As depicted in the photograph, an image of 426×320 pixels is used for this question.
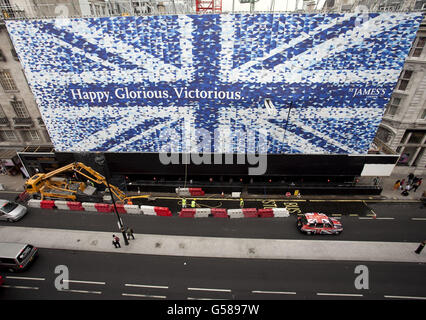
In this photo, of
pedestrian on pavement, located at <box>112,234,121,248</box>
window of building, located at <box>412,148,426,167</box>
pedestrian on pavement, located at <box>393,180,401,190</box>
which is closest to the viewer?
pedestrian on pavement, located at <box>112,234,121,248</box>

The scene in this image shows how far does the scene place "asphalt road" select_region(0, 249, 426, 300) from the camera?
14.2 meters

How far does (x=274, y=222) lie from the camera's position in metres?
19.5

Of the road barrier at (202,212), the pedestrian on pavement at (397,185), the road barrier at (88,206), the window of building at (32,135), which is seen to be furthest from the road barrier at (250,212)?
the window of building at (32,135)

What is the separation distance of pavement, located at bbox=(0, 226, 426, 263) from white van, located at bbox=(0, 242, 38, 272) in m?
1.82

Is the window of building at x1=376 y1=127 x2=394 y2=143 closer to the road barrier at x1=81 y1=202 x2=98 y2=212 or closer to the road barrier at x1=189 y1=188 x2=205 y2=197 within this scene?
the road barrier at x1=189 y1=188 x2=205 y2=197

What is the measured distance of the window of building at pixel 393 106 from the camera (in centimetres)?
2290

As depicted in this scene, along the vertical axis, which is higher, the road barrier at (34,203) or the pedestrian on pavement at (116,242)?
the pedestrian on pavement at (116,242)

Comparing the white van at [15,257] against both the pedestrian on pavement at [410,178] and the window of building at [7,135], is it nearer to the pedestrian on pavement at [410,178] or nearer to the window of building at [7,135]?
the window of building at [7,135]

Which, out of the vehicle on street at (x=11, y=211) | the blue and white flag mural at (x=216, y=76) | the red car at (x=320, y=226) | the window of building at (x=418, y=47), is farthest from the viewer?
the window of building at (x=418, y=47)

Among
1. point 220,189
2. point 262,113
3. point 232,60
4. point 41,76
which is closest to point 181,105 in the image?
point 232,60

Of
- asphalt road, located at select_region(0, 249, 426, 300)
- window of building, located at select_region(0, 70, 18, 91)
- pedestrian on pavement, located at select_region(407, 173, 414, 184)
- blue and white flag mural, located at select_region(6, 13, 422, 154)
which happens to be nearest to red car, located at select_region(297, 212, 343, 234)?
asphalt road, located at select_region(0, 249, 426, 300)

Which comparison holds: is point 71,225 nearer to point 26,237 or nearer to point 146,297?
point 26,237

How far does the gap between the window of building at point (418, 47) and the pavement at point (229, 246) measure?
16969mm

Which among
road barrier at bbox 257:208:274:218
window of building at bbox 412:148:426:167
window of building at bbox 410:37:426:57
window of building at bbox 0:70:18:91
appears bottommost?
road barrier at bbox 257:208:274:218
